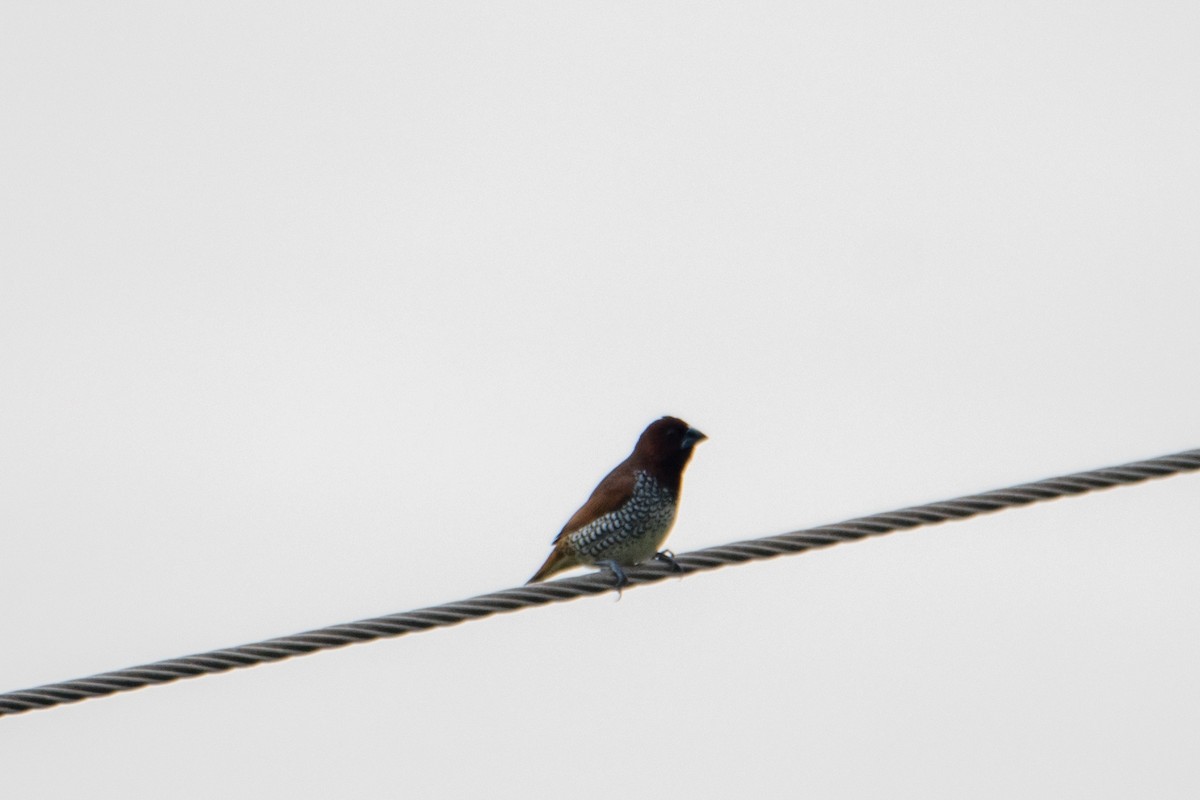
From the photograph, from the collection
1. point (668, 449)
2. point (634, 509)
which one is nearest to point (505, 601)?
point (634, 509)

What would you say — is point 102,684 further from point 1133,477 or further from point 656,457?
point 656,457

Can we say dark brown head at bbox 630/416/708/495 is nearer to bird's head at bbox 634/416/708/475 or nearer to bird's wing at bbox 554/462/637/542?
bird's head at bbox 634/416/708/475

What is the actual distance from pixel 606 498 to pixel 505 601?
3334 mm

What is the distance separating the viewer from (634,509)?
9.58 m

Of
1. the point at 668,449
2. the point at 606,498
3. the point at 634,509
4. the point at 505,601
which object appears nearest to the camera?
the point at 505,601

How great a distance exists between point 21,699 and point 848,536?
2.57m

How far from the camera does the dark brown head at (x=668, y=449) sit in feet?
32.6

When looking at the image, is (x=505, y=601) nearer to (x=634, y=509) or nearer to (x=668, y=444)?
(x=634, y=509)

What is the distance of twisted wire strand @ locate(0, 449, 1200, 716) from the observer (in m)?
5.73

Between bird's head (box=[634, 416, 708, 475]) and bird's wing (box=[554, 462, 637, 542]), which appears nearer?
bird's wing (box=[554, 462, 637, 542])

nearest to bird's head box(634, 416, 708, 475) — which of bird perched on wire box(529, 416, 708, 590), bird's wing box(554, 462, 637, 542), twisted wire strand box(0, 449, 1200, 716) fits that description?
bird perched on wire box(529, 416, 708, 590)

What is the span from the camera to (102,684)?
18.8 feet

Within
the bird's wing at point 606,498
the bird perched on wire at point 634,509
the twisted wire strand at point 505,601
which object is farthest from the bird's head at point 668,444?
the twisted wire strand at point 505,601

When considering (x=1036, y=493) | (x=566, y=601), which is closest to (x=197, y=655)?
(x=566, y=601)
